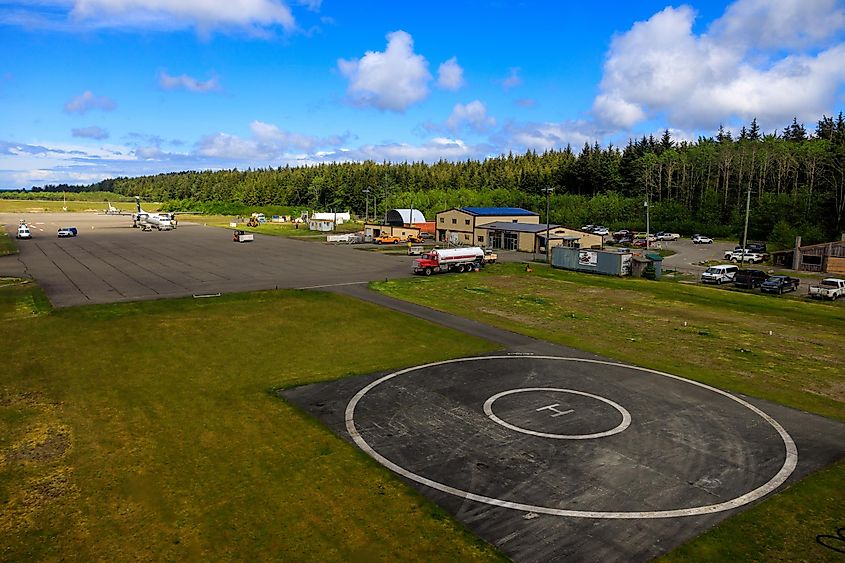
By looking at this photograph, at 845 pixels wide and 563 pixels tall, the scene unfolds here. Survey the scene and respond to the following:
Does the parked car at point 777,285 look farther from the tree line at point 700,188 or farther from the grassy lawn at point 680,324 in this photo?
the tree line at point 700,188

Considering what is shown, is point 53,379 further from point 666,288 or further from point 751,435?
point 666,288

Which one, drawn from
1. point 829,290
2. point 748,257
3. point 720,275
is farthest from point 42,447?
point 748,257

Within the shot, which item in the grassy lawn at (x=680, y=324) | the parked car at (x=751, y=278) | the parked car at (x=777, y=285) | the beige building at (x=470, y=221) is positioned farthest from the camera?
the beige building at (x=470, y=221)

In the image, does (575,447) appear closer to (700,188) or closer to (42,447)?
(42,447)

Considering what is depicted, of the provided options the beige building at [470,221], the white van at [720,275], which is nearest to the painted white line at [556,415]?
the white van at [720,275]

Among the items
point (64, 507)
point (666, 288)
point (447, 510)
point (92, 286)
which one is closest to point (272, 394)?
point (64, 507)
